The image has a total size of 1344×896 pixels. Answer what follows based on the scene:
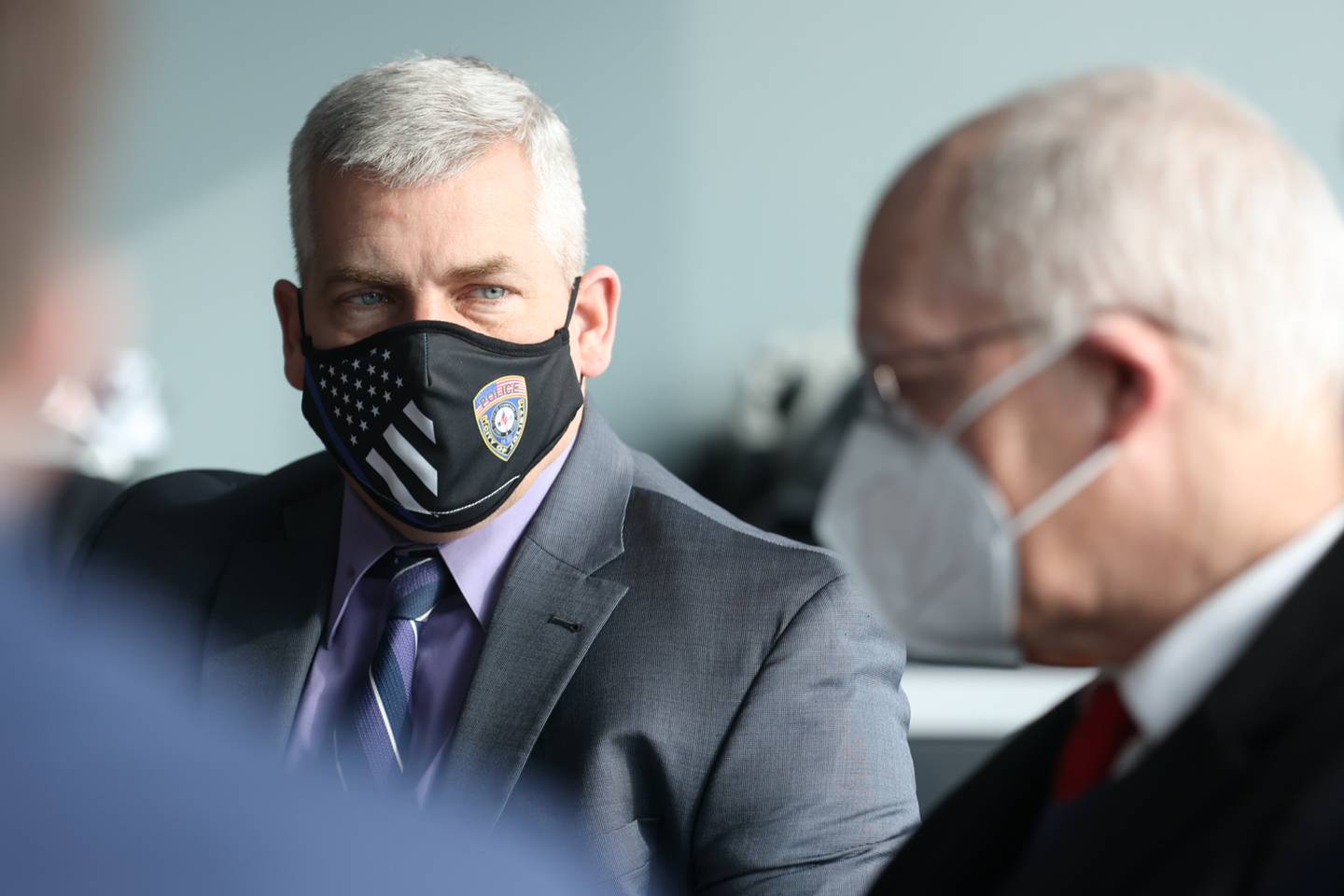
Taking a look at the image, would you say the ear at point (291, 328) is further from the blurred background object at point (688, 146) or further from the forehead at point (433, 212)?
the blurred background object at point (688, 146)

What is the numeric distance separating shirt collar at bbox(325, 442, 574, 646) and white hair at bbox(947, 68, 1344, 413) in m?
0.86

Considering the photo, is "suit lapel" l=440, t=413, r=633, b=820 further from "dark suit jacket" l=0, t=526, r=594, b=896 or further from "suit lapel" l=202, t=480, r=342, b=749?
"dark suit jacket" l=0, t=526, r=594, b=896

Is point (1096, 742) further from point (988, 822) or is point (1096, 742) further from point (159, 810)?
point (159, 810)

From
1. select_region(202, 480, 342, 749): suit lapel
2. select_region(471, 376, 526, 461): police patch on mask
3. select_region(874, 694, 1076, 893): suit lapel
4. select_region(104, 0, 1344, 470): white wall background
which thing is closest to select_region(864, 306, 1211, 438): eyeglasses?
select_region(874, 694, 1076, 893): suit lapel

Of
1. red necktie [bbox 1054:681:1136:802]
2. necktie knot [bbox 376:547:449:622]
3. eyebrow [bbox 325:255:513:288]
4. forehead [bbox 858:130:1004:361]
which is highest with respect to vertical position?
forehead [bbox 858:130:1004:361]

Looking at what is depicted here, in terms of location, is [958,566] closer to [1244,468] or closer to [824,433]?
[1244,468]

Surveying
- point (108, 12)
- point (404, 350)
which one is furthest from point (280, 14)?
point (108, 12)

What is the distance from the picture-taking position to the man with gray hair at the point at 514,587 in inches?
61.6

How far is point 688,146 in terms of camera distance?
15.4 feet

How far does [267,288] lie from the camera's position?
4602 millimetres

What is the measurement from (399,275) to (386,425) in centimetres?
16

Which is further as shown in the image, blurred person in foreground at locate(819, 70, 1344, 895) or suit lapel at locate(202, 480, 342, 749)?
suit lapel at locate(202, 480, 342, 749)

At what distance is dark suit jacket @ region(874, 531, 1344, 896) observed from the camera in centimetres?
83

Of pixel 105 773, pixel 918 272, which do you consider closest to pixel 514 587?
pixel 918 272
